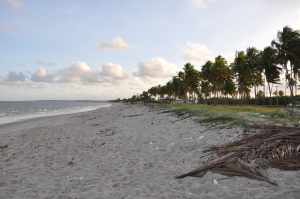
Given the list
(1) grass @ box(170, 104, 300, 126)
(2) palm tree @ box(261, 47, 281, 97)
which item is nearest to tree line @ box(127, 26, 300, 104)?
(2) palm tree @ box(261, 47, 281, 97)

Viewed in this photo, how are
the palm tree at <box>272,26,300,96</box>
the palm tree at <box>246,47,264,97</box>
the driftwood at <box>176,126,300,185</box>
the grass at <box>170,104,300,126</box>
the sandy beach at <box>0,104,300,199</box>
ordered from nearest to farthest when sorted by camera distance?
the sandy beach at <box>0,104,300,199</box>, the driftwood at <box>176,126,300,185</box>, the grass at <box>170,104,300,126</box>, the palm tree at <box>272,26,300,96</box>, the palm tree at <box>246,47,264,97</box>

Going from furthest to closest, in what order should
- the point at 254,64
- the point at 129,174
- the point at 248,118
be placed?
the point at 254,64 → the point at 248,118 → the point at 129,174

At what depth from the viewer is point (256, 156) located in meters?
7.46

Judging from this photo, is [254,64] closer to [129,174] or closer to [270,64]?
[270,64]

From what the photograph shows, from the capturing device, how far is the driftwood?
661cm

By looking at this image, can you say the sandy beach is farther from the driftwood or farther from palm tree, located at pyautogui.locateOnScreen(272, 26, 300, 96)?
palm tree, located at pyautogui.locateOnScreen(272, 26, 300, 96)

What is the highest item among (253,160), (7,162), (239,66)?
(239,66)

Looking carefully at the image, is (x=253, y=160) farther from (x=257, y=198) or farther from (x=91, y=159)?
(x=91, y=159)

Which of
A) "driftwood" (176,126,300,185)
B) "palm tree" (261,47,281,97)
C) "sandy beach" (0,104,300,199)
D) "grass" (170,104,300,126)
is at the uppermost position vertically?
"palm tree" (261,47,281,97)

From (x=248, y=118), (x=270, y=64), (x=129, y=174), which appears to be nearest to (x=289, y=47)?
(x=270, y=64)

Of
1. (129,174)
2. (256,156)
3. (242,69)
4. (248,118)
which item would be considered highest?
(242,69)

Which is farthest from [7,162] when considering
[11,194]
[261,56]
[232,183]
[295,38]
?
[261,56]

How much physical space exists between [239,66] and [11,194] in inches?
2121

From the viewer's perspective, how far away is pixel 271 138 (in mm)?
8609
